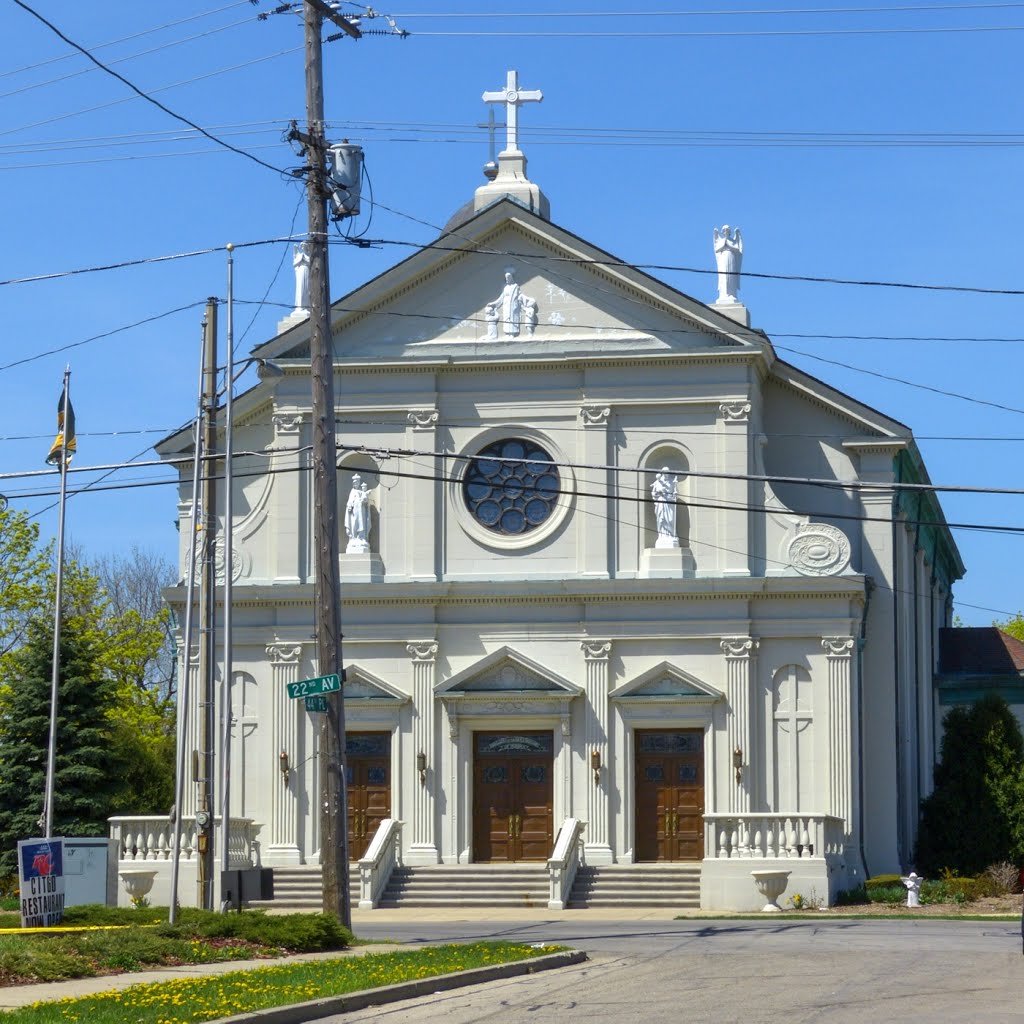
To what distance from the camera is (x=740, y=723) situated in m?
35.5

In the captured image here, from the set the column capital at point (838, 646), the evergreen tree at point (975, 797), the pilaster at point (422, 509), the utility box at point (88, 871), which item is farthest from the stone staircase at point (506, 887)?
the evergreen tree at point (975, 797)

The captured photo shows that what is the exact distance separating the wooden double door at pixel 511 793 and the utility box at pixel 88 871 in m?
8.14

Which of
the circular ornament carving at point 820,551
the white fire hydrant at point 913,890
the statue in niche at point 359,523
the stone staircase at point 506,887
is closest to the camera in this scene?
the white fire hydrant at point 913,890

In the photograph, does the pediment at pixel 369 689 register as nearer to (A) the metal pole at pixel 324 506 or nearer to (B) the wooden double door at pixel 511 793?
(B) the wooden double door at pixel 511 793

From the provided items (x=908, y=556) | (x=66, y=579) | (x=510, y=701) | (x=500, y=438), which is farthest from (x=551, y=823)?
(x=66, y=579)

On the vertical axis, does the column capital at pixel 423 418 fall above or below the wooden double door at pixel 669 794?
above

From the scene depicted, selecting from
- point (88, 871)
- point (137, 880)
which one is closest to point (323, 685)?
point (88, 871)

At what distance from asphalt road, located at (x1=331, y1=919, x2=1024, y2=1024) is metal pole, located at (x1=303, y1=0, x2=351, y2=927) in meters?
2.86

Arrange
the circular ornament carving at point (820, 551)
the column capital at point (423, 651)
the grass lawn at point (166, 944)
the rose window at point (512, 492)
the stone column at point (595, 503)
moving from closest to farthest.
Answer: the grass lawn at point (166, 944) → the circular ornament carving at point (820, 551) → the stone column at point (595, 503) → the column capital at point (423, 651) → the rose window at point (512, 492)

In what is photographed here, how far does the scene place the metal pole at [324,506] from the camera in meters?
22.9

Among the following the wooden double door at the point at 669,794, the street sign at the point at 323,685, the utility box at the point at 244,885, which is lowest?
the utility box at the point at 244,885

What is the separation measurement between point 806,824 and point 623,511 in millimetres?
7100

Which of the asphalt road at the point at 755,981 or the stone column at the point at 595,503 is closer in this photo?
the asphalt road at the point at 755,981

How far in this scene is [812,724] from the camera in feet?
116
